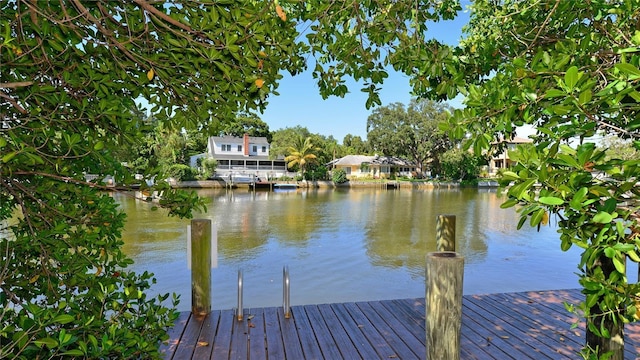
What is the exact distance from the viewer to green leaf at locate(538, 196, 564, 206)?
0.95m

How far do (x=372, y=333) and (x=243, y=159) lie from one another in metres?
41.3

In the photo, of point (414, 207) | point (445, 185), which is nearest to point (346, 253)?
point (414, 207)

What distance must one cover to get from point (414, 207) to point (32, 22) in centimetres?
2405

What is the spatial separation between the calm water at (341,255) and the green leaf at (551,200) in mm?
5045

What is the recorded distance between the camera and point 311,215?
2027 centimetres

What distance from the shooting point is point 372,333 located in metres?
4.05

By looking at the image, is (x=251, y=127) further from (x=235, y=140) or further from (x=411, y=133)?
(x=411, y=133)

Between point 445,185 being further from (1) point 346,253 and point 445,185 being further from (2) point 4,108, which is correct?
(2) point 4,108

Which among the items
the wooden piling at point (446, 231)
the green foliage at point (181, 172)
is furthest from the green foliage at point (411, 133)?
the wooden piling at point (446, 231)

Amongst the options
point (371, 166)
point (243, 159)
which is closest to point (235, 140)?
point (243, 159)

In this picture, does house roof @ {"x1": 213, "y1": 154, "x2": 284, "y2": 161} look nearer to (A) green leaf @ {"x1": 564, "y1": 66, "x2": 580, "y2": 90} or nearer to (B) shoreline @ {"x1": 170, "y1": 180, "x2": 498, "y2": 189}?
(B) shoreline @ {"x1": 170, "y1": 180, "x2": 498, "y2": 189}

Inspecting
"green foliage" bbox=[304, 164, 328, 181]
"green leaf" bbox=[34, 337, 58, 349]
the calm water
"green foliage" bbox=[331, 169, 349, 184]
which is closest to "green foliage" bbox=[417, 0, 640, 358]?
"green leaf" bbox=[34, 337, 58, 349]

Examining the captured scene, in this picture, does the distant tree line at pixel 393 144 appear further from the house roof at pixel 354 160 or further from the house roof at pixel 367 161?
A: the house roof at pixel 354 160

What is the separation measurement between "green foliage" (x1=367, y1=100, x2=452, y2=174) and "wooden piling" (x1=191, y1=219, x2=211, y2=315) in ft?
148
